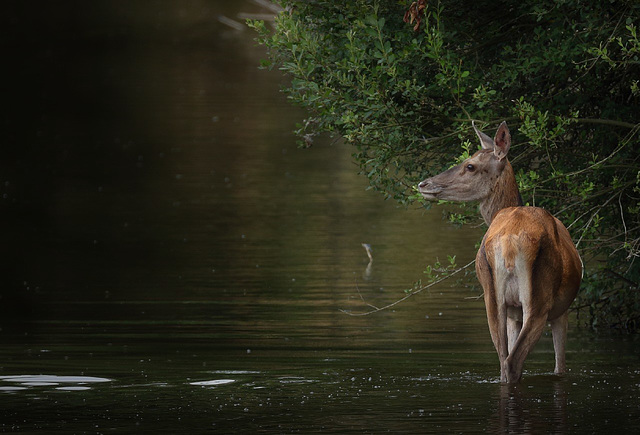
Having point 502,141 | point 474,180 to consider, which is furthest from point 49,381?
point 502,141

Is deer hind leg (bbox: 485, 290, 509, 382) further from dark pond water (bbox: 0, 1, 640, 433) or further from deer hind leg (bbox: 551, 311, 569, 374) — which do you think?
deer hind leg (bbox: 551, 311, 569, 374)

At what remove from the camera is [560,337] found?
13.2 meters

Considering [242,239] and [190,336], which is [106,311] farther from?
[242,239]

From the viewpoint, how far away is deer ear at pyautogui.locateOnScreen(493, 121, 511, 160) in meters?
13.1

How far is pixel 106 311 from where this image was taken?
61.0 feet

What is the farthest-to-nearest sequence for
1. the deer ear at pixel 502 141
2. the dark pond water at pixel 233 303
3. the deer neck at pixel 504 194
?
the deer neck at pixel 504 194
the deer ear at pixel 502 141
the dark pond water at pixel 233 303

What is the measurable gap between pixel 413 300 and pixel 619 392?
310 inches

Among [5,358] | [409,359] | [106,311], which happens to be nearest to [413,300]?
[106,311]

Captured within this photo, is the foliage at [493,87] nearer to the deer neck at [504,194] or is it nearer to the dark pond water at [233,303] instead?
the deer neck at [504,194]

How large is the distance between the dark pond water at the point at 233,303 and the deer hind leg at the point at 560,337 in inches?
5.1

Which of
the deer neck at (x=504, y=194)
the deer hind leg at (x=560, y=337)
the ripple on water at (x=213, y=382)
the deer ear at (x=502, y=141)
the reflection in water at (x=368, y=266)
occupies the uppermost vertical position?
the reflection in water at (x=368, y=266)

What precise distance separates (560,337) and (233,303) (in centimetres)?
672

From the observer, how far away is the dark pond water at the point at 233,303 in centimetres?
1148

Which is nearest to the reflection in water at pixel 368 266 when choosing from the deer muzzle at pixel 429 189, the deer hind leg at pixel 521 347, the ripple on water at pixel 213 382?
the deer muzzle at pixel 429 189
